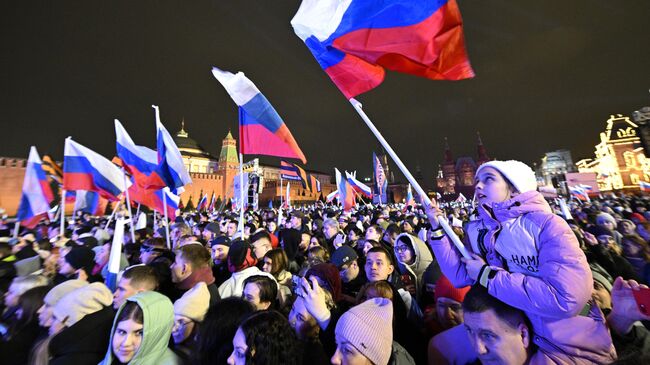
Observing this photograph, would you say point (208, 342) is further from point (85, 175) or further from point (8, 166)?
point (8, 166)

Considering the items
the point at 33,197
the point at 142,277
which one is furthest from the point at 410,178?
the point at 33,197

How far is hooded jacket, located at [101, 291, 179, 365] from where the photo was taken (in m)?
1.93

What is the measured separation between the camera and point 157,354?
2041 millimetres

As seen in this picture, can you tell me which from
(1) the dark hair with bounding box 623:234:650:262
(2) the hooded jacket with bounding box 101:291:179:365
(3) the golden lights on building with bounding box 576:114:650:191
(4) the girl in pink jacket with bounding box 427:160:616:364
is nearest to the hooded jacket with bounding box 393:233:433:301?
(4) the girl in pink jacket with bounding box 427:160:616:364

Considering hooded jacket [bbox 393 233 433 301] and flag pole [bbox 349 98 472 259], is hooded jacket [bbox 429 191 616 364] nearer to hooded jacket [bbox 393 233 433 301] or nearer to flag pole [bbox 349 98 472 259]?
flag pole [bbox 349 98 472 259]

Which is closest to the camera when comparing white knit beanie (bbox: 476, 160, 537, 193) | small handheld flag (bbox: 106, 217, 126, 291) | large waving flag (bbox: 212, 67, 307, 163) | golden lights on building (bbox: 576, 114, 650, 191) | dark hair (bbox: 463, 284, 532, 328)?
dark hair (bbox: 463, 284, 532, 328)

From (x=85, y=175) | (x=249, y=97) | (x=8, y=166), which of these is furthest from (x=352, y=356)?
(x=8, y=166)

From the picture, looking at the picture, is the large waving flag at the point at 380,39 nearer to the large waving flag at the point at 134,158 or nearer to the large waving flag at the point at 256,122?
the large waving flag at the point at 256,122

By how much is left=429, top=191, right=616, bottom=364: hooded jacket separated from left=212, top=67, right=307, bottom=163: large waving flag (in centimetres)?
402

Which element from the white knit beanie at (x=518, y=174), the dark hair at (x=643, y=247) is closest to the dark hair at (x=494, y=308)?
the white knit beanie at (x=518, y=174)

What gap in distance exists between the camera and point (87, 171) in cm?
777

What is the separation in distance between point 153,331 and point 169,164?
5.04m

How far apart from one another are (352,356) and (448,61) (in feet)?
8.61

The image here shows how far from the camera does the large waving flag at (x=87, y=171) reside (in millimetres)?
7562
